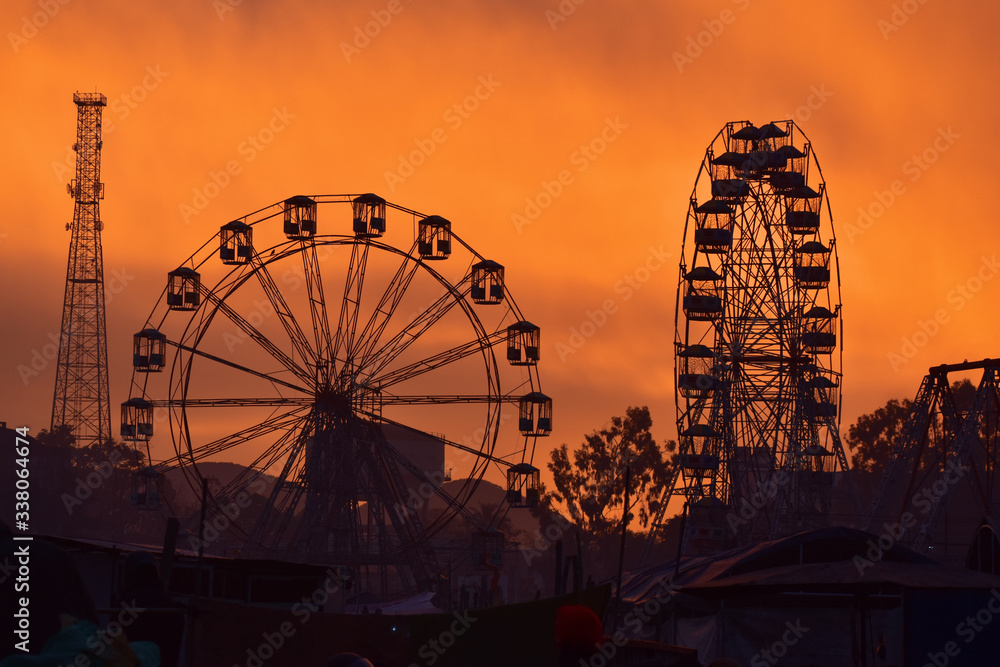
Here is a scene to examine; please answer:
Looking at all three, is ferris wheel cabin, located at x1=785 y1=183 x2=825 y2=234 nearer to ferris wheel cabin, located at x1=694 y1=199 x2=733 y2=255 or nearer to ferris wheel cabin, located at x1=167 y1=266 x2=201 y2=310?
ferris wheel cabin, located at x1=694 y1=199 x2=733 y2=255

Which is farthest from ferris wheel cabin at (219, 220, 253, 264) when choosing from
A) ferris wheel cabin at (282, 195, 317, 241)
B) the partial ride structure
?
the partial ride structure

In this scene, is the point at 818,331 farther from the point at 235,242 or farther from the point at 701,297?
the point at 235,242

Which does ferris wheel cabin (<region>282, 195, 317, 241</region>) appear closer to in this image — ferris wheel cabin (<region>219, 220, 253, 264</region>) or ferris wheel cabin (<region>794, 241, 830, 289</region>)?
ferris wheel cabin (<region>219, 220, 253, 264</region>)

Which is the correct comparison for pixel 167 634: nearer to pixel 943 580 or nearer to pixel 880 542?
pixel 943 580

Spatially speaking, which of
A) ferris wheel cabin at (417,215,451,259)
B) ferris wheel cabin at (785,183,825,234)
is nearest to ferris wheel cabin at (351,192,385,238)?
ferris wheel cabin at (417,215,451,259)

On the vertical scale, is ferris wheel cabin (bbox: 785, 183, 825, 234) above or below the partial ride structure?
above

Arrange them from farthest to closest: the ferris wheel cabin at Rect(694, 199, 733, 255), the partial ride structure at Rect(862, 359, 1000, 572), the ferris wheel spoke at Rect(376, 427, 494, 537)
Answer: the ferris wheel cabin at Rect(694, 199, 733, 255)
the ferris wheel spoke at Rect(376, 427, 494, 537)
the partial ride structure at Rect(862, 359, 1000, 572)

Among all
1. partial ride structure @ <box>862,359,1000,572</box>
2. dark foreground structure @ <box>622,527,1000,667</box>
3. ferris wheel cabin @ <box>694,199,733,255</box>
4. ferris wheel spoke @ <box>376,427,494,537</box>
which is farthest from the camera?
ferris wheel cabin @ <box>694,199,733,255</box>

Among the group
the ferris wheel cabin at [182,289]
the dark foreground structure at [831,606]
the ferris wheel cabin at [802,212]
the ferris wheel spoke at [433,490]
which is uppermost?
the ferris wheel cabin at [802,212]

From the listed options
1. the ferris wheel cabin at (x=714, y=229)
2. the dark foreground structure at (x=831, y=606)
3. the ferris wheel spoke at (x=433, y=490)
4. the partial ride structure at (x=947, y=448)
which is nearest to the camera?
the dark foreground structure at (x=831, y=606)

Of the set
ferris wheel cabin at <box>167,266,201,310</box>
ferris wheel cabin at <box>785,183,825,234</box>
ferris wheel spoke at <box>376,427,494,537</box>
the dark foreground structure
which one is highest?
ferris wheel cabin at <box>785,183,825,234</box>

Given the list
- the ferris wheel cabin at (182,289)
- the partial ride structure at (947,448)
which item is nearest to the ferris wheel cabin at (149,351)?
the ferris wheel cabin at (182,289)

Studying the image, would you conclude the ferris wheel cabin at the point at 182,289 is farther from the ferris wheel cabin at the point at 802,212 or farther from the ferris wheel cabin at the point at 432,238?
the ferris wheel cabin at the point at 802,212

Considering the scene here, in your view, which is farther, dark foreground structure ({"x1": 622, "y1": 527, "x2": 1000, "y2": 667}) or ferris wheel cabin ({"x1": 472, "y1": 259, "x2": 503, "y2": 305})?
ferris wheel cabin ({"x1": 472, "y1": 259, "x2": 503, "y2": 305})
